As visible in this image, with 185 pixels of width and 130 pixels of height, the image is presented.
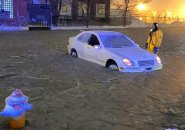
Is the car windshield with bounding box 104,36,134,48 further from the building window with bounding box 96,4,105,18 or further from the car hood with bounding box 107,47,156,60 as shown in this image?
the building window with bounding box 96,4,105,18

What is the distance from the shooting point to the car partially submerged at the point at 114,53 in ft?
42.5

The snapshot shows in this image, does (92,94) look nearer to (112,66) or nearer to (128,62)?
A: (128,62)

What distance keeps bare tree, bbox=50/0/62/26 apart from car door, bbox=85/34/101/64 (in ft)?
106

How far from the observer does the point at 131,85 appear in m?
10.9

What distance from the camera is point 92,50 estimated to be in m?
14.6

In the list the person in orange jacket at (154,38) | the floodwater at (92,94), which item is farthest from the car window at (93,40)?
the person in orange jacket at (154,38)

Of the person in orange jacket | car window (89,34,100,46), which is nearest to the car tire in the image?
car window (89,34,100,46)

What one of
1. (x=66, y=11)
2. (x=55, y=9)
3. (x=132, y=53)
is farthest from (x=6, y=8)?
(x=132, y=53)

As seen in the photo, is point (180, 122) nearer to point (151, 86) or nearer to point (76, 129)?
point (76, 129)

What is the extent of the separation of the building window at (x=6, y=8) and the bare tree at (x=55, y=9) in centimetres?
570

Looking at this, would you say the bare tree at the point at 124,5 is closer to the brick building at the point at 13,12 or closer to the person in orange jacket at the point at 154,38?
the brick building at the point at 13,12

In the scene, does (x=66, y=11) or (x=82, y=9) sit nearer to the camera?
(x=66, y=11)

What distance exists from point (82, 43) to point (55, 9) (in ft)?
109

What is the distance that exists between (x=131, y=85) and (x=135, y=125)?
3.72 meters
